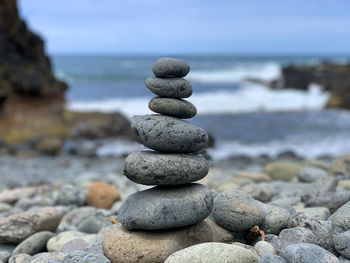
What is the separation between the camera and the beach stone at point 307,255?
3865 mm

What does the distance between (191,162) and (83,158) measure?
1172cm

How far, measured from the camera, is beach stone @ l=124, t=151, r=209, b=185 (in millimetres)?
4395

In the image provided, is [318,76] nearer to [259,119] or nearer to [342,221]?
[259,119]

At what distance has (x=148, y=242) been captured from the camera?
4.37 m

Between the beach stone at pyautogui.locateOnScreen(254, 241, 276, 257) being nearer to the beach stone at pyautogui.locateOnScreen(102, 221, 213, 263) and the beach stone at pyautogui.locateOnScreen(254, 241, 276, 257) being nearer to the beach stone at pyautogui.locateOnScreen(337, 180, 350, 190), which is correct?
the beach stone at pyautogui.locateOnScreen(102, 221, 213, 263)

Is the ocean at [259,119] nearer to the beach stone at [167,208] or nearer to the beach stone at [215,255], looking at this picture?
the beach stone at [167,208]

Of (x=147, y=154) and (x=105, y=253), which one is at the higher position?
(x=147, y=154)

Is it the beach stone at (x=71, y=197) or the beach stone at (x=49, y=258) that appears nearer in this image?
the beach stone at (x=49, y=258)

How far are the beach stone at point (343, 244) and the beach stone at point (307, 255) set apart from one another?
0.27 m

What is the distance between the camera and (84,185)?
31.8 ft

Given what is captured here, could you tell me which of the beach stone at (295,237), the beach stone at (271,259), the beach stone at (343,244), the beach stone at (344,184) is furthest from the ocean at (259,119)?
the beach stone at (271,259)

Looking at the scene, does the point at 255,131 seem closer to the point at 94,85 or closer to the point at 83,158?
the point at 83,158

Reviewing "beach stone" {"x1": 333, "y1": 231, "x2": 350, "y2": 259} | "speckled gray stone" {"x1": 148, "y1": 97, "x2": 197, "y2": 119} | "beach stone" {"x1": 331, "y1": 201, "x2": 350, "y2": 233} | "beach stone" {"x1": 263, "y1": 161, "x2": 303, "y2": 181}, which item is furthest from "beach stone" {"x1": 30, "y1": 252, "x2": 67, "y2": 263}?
"beach stone" {"x1": 263, "y1": 161, "x2": 303, "y2": 181}

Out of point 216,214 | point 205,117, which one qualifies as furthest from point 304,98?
point 216,214
